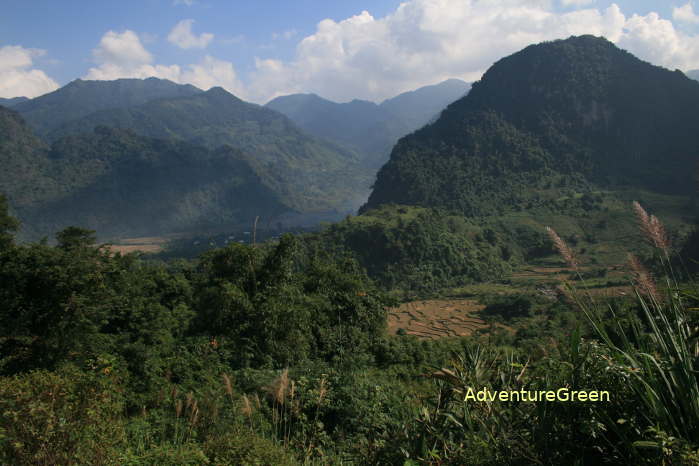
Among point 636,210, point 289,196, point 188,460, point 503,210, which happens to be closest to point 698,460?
point 636,210

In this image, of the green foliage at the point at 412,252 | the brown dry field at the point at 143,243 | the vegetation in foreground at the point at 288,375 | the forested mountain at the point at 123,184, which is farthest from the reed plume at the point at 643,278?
the forested mountain at the point at 123,184

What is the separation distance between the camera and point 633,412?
193 centimetres

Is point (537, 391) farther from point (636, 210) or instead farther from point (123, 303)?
point (123, 303)

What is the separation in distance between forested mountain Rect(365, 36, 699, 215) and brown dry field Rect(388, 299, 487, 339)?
39.0 meters

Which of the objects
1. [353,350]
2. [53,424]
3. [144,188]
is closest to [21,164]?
[144,188]

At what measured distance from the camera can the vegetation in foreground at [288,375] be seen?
195cm

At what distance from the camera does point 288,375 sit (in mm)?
6703

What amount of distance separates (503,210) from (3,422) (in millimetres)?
79990

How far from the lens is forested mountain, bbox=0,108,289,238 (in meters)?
137

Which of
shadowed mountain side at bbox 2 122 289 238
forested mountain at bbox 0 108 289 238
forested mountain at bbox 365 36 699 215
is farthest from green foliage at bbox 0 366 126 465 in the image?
shadowed mountain side at bbox 2 122 289 238

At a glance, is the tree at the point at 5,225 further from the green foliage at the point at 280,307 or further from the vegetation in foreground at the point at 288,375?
the green foliage at the point at 280,307

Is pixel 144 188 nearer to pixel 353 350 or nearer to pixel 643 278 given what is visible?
pixel 353 350

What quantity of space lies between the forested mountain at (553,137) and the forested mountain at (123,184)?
3153 inches

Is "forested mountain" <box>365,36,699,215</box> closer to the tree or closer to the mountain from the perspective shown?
the tree
